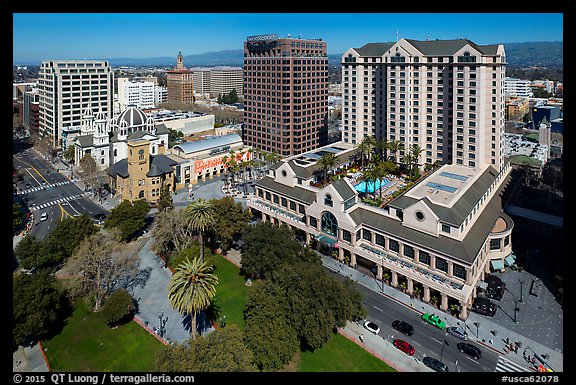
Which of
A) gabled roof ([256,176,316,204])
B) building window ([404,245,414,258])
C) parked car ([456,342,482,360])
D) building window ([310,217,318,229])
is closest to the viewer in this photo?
parked car ([456,342,482,360])

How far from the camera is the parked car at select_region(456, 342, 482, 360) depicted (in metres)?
37.6

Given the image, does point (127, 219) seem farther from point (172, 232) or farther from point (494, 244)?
point (494, 244)

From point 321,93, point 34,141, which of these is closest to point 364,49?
point 321,93

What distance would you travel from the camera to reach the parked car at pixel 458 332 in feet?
132

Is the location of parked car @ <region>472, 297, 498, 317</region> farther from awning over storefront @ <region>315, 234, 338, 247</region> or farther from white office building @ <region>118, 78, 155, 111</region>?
white office building @ <region>118, 78, 155, 111</region>

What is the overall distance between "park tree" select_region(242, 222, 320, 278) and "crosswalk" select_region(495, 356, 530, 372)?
2110 cm

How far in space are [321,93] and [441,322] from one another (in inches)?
3135

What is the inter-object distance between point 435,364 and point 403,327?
5573 mm

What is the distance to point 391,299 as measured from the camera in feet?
155

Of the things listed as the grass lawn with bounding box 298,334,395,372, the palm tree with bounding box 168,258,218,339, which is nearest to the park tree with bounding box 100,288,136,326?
the palm tree with bounding box 168,258,218,339

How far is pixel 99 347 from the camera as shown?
38.9 m

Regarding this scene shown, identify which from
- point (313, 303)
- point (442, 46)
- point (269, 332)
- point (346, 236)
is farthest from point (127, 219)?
point (442, 46)

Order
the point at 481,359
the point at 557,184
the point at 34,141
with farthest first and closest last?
the point at 34,141, the point at 557,184, the point at 481,359

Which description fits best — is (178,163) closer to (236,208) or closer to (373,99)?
(236,208)
